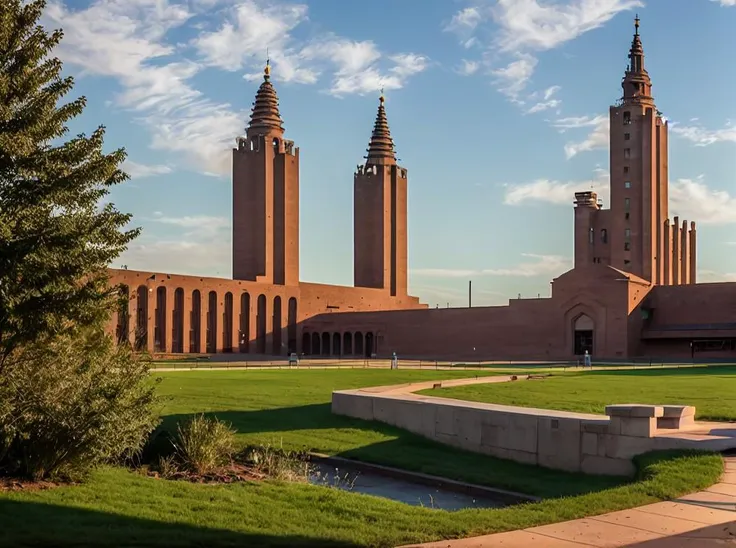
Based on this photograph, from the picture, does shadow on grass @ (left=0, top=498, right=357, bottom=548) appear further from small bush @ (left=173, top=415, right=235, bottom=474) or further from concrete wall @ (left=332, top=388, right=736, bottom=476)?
concrete wall @ (left=332, top=388, right=736, bottom=476)

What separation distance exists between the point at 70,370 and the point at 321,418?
28.9 ft

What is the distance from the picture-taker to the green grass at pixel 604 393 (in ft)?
63.4

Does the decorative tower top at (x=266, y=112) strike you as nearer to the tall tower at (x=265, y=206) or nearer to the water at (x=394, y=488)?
the tall tower at (x=265, y=206)

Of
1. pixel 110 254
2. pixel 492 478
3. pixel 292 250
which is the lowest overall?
pixel 492 478

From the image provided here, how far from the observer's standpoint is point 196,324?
72938 mm

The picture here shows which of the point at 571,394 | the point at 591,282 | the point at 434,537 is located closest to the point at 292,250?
the point at 591,282

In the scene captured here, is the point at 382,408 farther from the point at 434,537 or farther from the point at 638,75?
the point at 638,75

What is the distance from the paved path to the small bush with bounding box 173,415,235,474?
658cm

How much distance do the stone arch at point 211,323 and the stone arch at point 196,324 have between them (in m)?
1.12

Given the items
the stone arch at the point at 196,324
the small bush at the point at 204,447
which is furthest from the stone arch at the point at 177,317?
the small bush at the point at 204,447

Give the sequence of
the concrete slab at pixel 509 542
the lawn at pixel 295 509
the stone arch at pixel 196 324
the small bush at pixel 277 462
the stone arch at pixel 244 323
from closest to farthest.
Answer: the concrete slab at pixel 509 542 → the lawn at pixel 295 509 → the small bush at pixel 277 462 → the stone arch at pixel 196 324 → the stone arch at pixel 244 323

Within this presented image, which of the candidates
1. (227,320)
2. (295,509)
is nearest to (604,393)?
(295,509)

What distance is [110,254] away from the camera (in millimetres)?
12148

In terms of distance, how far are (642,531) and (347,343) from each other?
75947mm
